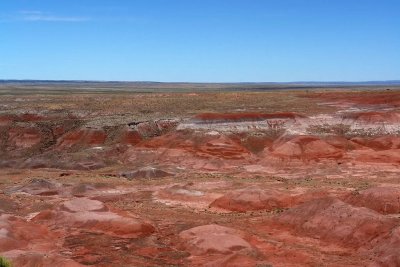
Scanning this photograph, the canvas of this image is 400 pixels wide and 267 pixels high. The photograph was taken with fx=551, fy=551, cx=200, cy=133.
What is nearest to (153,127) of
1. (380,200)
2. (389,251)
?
(380,200)

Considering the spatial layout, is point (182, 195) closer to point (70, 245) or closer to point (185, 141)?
point (70, 245)

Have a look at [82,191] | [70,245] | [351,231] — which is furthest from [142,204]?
[351,231]

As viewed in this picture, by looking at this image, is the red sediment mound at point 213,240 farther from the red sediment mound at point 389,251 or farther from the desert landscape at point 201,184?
the red sediment mound at point 389,251

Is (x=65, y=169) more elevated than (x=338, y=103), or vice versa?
(x=338, y=103)

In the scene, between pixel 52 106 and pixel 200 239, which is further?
pixel 52 106

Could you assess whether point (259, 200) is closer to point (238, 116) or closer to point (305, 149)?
point (305, 149)

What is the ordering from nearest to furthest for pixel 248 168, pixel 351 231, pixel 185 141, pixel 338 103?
pixel 351 231, pixel 248 168, pixel 185 141, pixel 338 103
